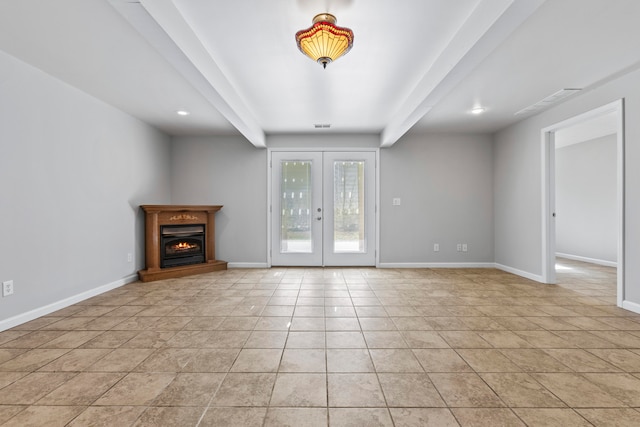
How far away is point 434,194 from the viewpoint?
5.35 meters

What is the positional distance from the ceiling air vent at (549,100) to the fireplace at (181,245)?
530 cm

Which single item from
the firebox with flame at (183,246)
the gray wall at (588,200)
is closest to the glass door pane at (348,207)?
the firebox with flame at (183,246)

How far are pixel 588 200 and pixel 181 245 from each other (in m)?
8.15


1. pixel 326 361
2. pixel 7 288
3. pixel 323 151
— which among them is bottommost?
pixel 326 361

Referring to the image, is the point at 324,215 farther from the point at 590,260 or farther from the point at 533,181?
the point at 590,260

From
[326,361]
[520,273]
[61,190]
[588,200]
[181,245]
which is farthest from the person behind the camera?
[588,200]

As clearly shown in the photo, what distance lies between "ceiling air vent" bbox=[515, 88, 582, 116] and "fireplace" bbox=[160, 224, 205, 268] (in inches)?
208

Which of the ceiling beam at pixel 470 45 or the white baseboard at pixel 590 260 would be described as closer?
the ceiling beam at pixel 470 45

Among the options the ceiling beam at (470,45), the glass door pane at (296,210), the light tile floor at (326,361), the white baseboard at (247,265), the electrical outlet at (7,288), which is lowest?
the light tile floor at (326,361)

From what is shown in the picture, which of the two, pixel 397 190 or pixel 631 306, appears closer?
pixel 631 306

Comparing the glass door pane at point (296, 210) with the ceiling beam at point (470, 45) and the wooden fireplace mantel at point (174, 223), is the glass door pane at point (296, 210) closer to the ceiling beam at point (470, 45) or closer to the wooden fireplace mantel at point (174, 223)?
the wooden fireplace mantel at point (174, 223)

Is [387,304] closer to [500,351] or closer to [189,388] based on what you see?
[500,351]

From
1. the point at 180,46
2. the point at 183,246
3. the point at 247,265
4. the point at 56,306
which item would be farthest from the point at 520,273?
the point at 56,306

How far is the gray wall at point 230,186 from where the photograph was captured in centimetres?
536
